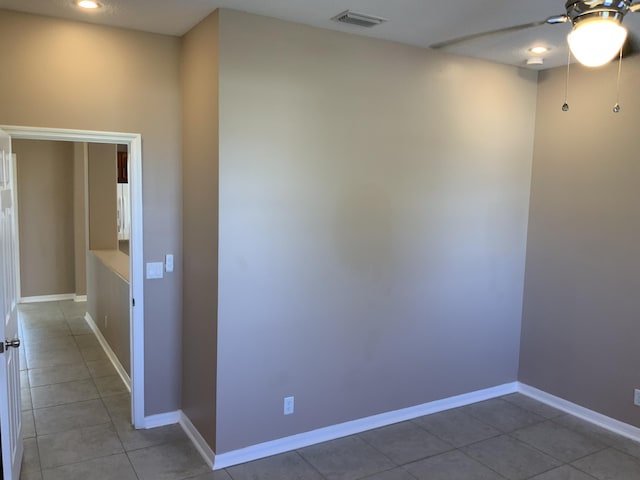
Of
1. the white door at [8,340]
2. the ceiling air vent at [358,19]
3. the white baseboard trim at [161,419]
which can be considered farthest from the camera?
the white baseboard trim at [161,419]

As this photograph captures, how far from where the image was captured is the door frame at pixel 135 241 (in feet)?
10.8

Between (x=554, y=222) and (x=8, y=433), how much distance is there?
13.0 feet

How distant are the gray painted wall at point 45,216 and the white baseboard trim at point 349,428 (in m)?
5.27

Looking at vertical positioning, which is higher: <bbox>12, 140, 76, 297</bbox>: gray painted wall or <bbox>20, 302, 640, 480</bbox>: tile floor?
<bbox>12, 140, 76, 297</bbox>: gray painted wall

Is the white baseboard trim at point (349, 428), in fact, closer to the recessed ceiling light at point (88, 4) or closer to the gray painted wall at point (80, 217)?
the recessed ceiling light at point (88, 4)

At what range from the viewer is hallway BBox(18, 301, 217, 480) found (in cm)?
314

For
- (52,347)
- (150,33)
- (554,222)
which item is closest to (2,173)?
(150,33)

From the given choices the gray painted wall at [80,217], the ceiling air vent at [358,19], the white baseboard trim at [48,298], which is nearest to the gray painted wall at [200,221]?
the ceiling air vent at [358,19]

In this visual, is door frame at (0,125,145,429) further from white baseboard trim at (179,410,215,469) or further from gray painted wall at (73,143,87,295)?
gray painted wall at (73,143,87,295)

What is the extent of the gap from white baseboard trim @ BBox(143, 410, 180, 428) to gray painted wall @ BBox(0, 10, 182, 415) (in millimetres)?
40

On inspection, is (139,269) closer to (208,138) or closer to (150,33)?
(208,138)

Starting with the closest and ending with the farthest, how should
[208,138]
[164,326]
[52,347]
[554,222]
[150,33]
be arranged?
1. [208,138]
2. [150,33]
3. [164,326]
4. [554,222]
5. [52,347]

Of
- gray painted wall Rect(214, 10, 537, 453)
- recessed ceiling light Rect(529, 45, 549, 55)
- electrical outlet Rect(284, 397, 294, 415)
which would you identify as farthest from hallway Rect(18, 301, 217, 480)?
recessed ceiling light Rect(529, 45, 549, 55)

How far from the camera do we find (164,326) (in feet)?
12.1
